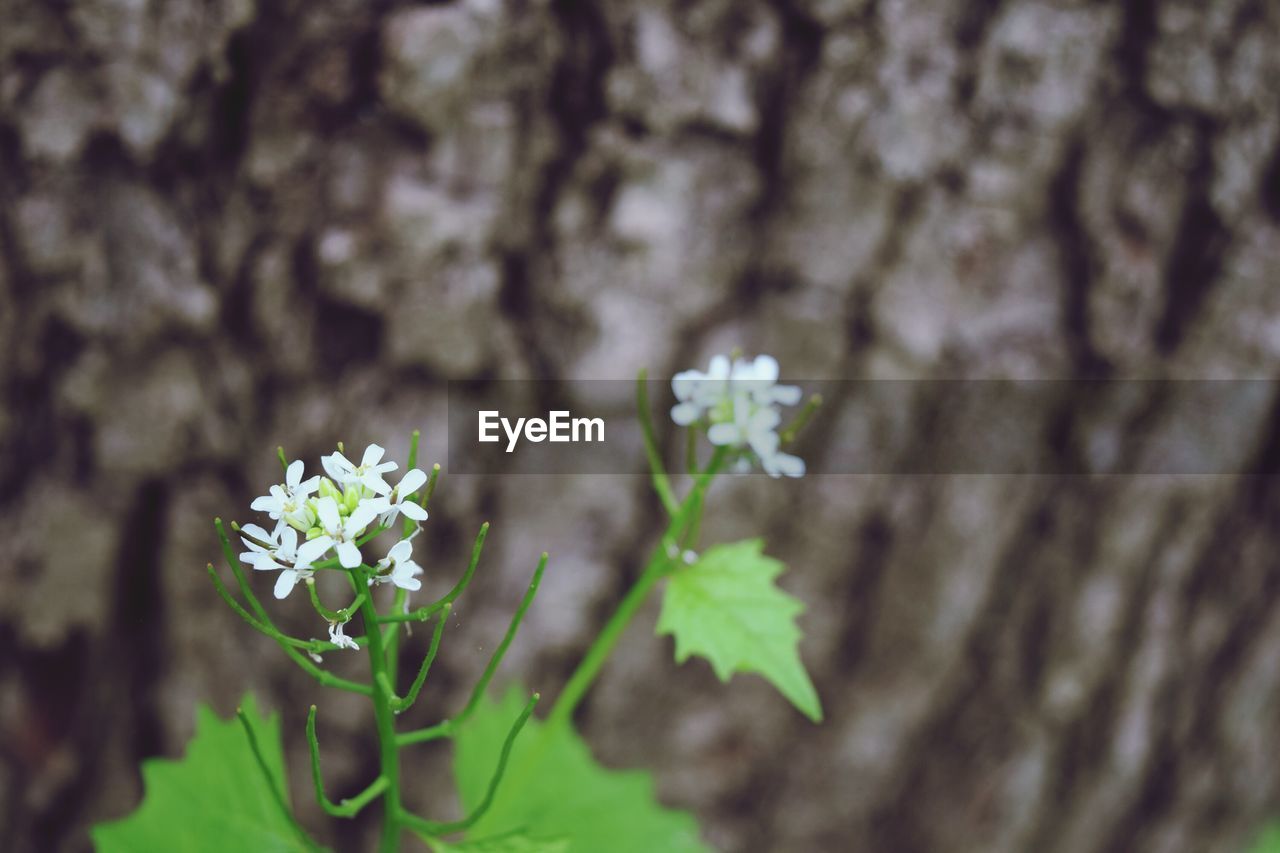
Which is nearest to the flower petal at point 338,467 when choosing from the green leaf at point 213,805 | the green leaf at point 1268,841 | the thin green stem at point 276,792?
the thin green stem at point 276,792

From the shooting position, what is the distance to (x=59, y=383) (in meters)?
1.57

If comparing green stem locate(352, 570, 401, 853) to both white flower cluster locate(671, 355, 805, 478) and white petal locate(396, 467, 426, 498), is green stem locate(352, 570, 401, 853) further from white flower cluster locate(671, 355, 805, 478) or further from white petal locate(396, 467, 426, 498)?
white flower cluster locate(671, 355, 805, 478)

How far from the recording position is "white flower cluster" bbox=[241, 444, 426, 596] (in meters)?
0.92

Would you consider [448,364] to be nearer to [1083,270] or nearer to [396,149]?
[396,149]

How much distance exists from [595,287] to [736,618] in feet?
2.25

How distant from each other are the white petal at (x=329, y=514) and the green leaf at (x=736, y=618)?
433mm

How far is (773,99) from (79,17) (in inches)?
42.2

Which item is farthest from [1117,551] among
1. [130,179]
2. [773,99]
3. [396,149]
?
[130,179]

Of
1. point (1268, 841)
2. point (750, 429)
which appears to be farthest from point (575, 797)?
point (1268, 841)

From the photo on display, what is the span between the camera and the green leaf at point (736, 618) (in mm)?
1171

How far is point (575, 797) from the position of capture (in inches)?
59.7

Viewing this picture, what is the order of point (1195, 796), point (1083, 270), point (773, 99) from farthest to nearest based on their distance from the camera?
1. point (1195, 796)
2. point (1083, 270)
3. point (773, 99)

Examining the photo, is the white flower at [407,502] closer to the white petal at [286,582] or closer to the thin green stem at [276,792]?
the white petal at [286,582]

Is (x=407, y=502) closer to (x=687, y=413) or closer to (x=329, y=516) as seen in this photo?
(x=329, y=516)
